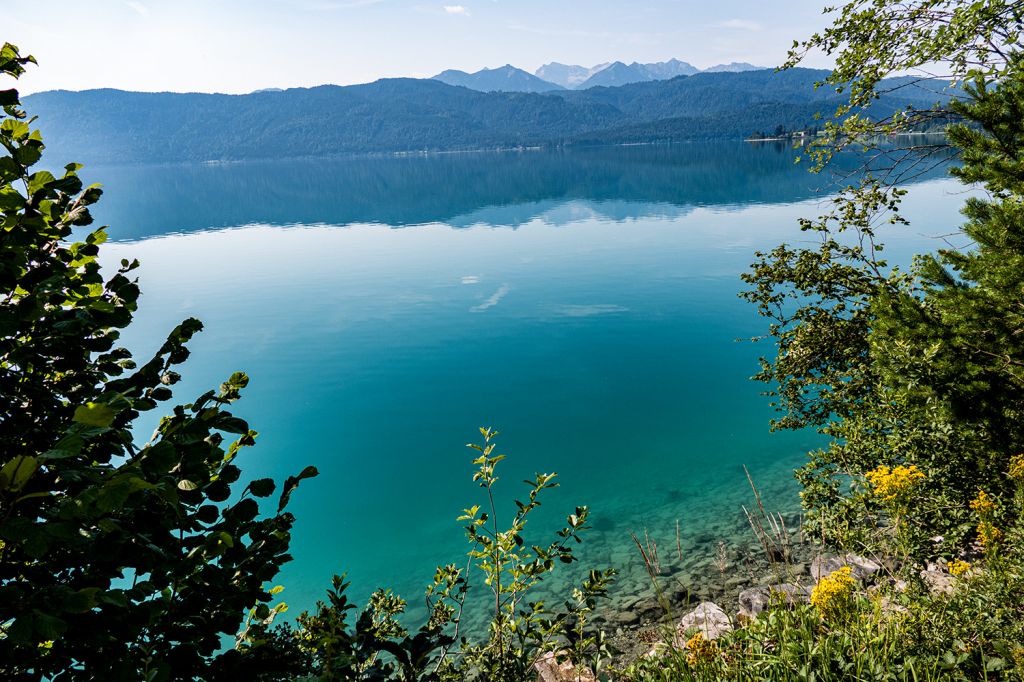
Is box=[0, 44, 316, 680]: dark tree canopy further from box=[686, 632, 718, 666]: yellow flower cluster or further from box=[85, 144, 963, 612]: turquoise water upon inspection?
box=[85, 144, 963, 612]: turquoise water

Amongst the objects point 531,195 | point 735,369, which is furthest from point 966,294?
point 531,195

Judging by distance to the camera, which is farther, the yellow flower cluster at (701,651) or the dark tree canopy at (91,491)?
the yellow flower cluster at (701,651)

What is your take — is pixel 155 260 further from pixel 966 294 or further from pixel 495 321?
pixel 966 294

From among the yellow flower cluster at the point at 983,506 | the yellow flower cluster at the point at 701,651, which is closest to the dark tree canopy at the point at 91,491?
the yellow flower cluster at the point at 701,651

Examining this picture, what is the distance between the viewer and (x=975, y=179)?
7820mm

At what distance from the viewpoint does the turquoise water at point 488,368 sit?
20234 mm

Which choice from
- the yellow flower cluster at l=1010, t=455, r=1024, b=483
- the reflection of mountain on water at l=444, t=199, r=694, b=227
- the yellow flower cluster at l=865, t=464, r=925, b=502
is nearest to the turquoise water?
the reflection of mountain on water at l=444, t=199, r=694, b=227

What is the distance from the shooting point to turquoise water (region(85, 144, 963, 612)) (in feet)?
66.4

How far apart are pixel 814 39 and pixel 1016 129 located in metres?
5.00

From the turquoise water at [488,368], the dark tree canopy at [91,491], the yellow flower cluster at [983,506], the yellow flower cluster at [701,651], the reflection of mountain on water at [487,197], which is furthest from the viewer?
the reflection of mountain on water at [487,197]

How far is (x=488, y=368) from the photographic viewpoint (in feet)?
113

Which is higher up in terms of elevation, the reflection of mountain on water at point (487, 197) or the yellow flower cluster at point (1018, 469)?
the yellow flower cluster at point (1018, 469)

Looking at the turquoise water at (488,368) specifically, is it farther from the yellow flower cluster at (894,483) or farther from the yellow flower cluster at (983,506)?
the yellow flower cluster at (894,483)

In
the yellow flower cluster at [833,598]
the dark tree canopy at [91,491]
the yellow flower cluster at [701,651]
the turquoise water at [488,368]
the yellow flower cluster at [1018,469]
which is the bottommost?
the turquoise water at [488,368]
